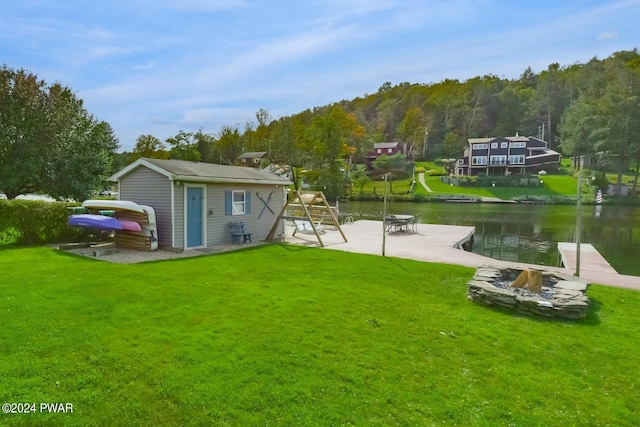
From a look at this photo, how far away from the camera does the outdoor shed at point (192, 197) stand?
11070mm

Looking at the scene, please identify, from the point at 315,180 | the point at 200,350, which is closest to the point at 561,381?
the point at 200,350

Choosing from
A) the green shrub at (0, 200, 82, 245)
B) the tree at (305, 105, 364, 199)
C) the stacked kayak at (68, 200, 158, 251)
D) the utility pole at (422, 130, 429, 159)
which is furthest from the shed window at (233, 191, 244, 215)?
the utility pole at (422, 130, 429, 159)

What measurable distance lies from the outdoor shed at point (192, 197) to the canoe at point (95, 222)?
127 cm

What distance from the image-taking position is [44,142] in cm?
2031

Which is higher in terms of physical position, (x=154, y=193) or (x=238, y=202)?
(x=154, y=193)

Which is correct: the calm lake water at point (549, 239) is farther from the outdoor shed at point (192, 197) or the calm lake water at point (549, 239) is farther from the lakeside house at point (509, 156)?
the lakeside house at point (509, 156)

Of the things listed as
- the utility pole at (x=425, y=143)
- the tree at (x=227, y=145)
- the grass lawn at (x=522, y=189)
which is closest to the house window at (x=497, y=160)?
the grass lawn at (x=522, y=189)

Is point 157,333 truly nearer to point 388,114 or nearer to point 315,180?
point 315,180

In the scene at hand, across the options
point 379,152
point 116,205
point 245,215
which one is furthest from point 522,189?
point 116,205

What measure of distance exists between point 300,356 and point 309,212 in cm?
1226

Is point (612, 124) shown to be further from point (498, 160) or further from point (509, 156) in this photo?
point (498, 160)

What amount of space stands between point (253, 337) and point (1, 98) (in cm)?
2230

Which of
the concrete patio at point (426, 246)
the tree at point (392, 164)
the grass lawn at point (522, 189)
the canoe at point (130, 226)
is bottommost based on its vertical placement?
the concrete patio at point (426, 246)

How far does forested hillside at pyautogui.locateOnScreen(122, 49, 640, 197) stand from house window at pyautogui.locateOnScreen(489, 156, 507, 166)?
29.9 ft
